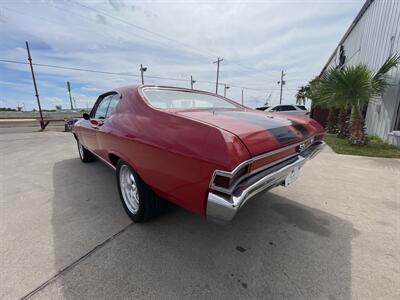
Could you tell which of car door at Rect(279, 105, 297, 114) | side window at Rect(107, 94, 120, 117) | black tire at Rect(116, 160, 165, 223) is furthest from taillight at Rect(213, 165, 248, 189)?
car door at Rect(279, 105, 297, 114)

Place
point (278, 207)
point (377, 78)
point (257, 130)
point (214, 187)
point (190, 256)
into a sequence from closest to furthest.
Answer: point (214, 187) < point (257, 130) < point (190, 256) < point (278, 207) < point (377, 78)

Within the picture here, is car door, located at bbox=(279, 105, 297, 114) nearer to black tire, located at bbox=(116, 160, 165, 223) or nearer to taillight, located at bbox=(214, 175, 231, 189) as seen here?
black tire, located at bbox=(116, 160, 165, 223)

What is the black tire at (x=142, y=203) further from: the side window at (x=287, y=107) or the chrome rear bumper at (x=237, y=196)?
the side window at (x=287, y=107)

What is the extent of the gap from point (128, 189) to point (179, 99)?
123cm

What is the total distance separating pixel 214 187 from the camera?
1.37 meters

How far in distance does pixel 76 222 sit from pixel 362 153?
261 inches

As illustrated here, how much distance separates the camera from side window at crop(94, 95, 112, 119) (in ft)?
10.2

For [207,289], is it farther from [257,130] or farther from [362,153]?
[362,153]

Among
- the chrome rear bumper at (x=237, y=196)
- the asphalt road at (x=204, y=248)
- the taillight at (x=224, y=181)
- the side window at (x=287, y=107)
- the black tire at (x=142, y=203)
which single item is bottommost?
the asphalt road at (x=204, y=248)

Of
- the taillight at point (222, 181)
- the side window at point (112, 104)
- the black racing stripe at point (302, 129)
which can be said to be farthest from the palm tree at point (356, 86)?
the taillight at point (222, 181)

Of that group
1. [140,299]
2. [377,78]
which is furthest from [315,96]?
[140,299]

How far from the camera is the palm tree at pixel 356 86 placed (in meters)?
6.13

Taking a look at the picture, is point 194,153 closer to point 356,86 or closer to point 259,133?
point 259,133

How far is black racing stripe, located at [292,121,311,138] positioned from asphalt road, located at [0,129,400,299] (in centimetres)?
99
